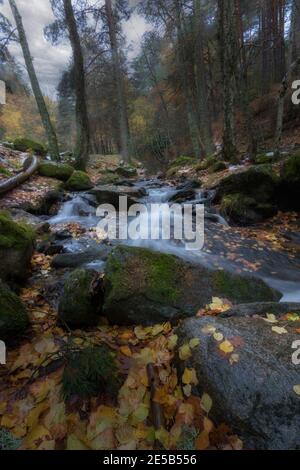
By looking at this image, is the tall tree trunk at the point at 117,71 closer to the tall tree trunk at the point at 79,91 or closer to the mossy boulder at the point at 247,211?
the tall tree trunk at the point at 79,91

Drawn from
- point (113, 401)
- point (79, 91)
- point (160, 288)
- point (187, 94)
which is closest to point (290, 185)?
point (160, 288)

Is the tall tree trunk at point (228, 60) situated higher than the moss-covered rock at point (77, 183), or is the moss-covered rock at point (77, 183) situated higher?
the tall tree trunk at point (228, 60)

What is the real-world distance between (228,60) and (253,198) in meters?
5.84

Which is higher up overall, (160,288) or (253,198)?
(253,198)

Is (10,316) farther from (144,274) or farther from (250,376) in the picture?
(250,376)

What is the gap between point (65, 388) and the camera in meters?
2.27

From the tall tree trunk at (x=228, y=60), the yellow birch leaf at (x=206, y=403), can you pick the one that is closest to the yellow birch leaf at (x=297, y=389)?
the yellow birch leaf at (x=206, y=403)

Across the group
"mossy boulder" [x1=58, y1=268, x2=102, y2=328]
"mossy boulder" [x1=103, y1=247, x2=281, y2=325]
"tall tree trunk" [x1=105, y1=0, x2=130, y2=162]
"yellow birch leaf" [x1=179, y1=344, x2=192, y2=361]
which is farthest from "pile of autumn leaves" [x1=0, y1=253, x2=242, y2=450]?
"tall tree trunk" [x1=105, y1=0, x2=130, y2=162]

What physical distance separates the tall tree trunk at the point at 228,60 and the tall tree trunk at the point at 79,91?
5.78 metres

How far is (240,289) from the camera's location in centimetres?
371

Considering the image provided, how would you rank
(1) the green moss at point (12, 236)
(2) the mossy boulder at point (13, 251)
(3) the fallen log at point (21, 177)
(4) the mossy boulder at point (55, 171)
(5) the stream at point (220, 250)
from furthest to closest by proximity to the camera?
(4) the mossy boulder at point (55, 171)
(3) the fallen log at point (21, 177)
(5) the stream at point (220, 250)
(1) the green moss at point (12, 236)
(2) the mossy boulder at point (13, 251)

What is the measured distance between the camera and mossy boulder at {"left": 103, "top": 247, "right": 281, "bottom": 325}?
10.8ft

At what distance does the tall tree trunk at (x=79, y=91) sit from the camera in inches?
444

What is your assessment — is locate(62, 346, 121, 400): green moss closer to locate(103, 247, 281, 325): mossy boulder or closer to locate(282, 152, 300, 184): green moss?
locate(103, 247, 281, 325): mossy boulder
